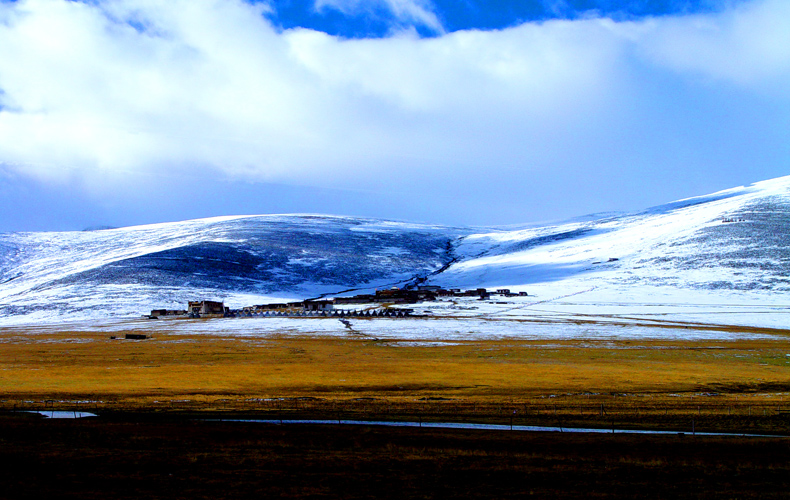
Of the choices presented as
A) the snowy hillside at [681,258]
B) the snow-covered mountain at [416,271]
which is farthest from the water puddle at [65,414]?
the snowy hillside at [681,258]

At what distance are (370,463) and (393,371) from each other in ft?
82.9

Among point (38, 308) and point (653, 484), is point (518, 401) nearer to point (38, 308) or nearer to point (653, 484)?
point (653, 484)

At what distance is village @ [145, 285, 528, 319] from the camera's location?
359 ft

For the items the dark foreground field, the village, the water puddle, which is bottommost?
the dark foreground field

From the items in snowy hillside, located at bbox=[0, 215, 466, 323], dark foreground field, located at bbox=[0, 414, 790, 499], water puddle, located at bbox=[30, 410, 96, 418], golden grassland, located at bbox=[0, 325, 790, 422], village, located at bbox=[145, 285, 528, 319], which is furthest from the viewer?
snowy hillside, located at bbox=[0, 215, 466, 323]

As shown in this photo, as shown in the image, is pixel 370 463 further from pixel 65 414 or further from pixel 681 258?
pixel 681 258

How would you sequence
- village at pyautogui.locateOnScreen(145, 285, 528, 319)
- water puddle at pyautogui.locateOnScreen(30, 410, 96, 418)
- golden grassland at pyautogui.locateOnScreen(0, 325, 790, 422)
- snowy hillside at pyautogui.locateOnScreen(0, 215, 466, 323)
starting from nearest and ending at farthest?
1. water puddle at pyautogui.locateOnScreen(30, 410, 96, 418)
2. golden grassland at pyautogui.locateOnScreen(0, 325, 790, 422)
3. village at pyautogui.locateOnScreen(145, 285, 528, 319)
4. snowy hillside at pyautogui.locateOnScreen(0, 215, 466, 323)

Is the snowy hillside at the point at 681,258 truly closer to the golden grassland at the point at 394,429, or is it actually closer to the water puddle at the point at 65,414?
the golden grassland at the point at 394,429

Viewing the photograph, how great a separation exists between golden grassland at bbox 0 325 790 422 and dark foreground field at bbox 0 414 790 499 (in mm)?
8116

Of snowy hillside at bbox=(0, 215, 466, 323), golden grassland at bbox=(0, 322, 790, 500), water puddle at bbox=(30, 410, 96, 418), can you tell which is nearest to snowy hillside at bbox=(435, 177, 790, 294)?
snowy hillside at bbox=(0, 215, 466, 323)

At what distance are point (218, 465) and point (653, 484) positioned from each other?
1314 centimetres

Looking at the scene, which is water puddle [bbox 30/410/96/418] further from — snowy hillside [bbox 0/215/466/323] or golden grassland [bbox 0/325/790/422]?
snowy hillside [bbox 0/215/466/323]

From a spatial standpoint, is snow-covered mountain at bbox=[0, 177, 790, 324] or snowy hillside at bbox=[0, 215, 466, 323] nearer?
snowy hillside at bbox=[0, 215, 466, 323]

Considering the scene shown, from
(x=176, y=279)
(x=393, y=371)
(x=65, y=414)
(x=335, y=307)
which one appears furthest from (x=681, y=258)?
(x=65, y=414)
